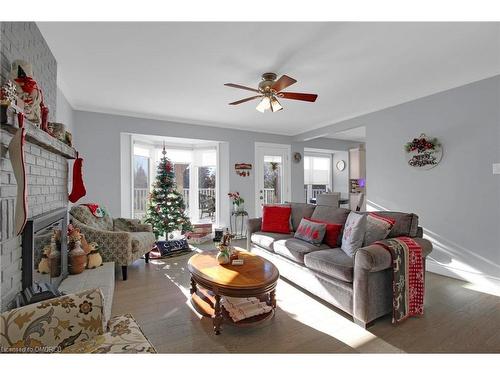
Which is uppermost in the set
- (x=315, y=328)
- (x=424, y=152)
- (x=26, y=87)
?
(x=26, y=87)

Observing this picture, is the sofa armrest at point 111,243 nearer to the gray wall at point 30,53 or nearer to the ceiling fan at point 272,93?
the gray wall at point 30,53

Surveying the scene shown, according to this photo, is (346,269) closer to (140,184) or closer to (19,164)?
(19,164)

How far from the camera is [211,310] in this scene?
221 cm

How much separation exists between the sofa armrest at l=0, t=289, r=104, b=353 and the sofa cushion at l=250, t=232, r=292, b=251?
2.29 meters

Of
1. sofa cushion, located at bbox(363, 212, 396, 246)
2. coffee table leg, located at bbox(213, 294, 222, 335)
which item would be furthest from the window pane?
sofa cushion, located at bbox(363, 212, 396, 246)

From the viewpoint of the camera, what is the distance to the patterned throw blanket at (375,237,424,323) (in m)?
2.10

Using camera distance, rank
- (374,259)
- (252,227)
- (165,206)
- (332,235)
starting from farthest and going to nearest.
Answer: (165,206) → (252,227) → (332,235) → (374,259)

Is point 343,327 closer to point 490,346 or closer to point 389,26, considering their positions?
point 490,346

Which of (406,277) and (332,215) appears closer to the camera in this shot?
(406,277)

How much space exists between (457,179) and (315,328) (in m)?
2.77

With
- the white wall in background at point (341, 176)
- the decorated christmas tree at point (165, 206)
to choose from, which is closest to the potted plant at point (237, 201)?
the decorated christmas tree at point (165, 206)

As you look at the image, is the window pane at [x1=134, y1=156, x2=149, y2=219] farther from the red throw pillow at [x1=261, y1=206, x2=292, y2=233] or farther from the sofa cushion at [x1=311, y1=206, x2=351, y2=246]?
the sofa cushion at [x1=311, y1=206, x2=351, y2=246]

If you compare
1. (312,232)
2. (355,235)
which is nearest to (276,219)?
(312,232)

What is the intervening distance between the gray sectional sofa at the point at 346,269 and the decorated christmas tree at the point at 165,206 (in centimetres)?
204
